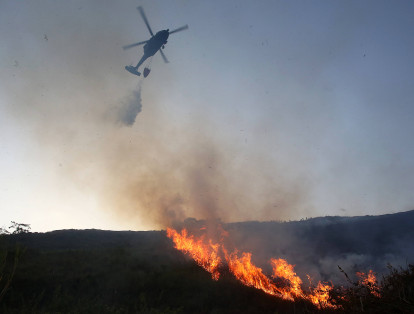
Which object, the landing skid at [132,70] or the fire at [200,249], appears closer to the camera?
the fire at [200,249]

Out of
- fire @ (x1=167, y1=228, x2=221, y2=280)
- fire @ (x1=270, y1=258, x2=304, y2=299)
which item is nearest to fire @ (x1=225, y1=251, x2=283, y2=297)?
fire @ (x1=270, y1=258, x2=304, y2=299)

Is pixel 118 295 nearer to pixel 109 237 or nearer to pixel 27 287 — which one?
pixel 27 287

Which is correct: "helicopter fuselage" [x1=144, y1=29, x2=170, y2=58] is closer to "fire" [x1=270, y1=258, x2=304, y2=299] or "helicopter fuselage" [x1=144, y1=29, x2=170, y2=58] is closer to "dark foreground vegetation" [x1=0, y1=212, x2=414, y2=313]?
"dark foreground vegetation" [x1=0, y1=212, x2=414, y2=313]

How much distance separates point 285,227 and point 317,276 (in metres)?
20.3

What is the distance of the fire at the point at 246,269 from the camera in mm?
18470

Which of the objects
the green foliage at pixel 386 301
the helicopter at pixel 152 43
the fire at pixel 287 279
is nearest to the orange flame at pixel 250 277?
the fire at pixel 287 279

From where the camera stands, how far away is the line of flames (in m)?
18.5

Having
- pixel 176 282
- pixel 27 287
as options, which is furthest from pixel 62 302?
pixel 176 282

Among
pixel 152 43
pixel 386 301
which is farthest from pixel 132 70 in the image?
pixel 386 301

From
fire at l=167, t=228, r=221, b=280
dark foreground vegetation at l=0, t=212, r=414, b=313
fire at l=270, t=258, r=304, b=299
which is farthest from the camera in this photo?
fire at l=167, t=228, r=221, b=280

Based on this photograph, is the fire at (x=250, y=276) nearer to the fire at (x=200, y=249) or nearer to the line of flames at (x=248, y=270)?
the line of flames at (x=248, y=270)

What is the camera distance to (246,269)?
23.2 meters

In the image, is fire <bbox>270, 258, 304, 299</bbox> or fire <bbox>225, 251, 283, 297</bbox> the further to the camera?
fire <bbox>225, 251, 283, 297</bbox>

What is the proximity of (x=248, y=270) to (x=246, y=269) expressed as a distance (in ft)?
0.86
